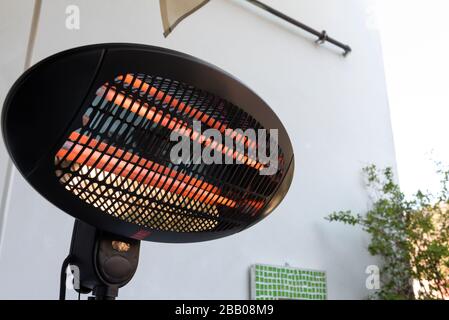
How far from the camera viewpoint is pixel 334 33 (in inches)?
97.0

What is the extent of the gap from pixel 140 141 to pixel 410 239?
74.4 inches

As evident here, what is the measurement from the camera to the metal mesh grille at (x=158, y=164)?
29cm

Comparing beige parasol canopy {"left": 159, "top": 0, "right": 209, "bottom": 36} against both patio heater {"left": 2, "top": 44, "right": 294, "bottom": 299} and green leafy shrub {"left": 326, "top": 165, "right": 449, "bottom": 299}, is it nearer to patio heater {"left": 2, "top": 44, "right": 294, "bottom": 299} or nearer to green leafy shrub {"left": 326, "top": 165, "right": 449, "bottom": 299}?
patio heater {"left": 2, "top": 44, "right": 294, "bottom": 299}

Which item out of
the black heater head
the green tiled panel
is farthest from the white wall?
the black heater head

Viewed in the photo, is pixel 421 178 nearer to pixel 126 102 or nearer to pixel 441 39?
pixel 441 39

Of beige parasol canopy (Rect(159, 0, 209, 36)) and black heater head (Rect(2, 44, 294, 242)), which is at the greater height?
beige parasol canopy (Rect(159, 0, 209, 36))

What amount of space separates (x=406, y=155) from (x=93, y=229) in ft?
7.80

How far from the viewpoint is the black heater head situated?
263 millimetres

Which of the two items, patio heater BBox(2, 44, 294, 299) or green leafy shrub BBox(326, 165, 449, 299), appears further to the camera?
green leafy shrub BBox(326, 165, 449, 299)

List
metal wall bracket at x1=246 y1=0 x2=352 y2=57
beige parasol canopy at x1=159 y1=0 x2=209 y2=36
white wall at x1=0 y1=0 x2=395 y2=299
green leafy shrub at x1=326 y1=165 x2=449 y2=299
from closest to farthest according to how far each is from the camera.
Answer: beige parasol canopy at x1=159 y1=0 x2=209 y2=36
white wall at x1=0 y1=0 x2=395 y2=299
green leafy shrub at x1=326 y1=165 x2=449 y2=299
metal wall bracket at x1=246 y1=0 x2=352 y2=57

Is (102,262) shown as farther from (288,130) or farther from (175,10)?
(288,130)

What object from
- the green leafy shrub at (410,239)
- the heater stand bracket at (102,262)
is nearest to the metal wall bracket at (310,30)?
the green leafy shrub at (410,239)
